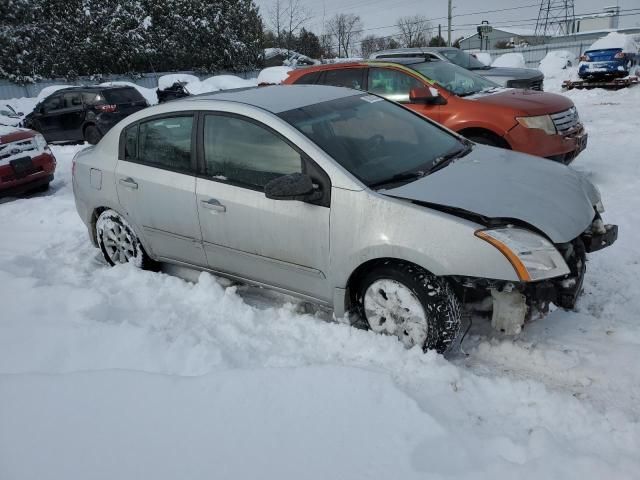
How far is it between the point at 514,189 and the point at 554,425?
1367 mm

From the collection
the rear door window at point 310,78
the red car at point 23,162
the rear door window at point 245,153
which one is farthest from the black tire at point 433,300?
the red car at point 23,162

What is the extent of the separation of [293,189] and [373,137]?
86cm

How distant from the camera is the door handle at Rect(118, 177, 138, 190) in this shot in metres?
4.28

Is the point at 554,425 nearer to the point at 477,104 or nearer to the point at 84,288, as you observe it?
the point at 84,288

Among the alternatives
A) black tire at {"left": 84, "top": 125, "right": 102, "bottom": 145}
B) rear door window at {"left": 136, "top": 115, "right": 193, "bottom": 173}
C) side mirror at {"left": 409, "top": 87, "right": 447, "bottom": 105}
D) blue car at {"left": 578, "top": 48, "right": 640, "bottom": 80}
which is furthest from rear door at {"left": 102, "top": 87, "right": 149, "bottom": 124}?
blue car at {"left": 578, "top": 48, "right": 640, "bottom": 80}

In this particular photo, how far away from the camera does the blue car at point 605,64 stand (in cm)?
1597

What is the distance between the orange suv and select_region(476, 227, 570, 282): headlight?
11.7 ft

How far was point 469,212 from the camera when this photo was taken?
2.90m

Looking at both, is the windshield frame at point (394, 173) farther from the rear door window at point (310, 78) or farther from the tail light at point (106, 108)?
the tail light at point (106, 108)

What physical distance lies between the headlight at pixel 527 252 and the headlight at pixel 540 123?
366cm

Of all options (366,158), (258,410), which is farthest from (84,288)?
(366,158)

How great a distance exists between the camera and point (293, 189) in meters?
3.21

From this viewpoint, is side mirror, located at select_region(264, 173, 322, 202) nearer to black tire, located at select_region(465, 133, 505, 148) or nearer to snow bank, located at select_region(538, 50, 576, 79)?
black tire, located at select_region(465, 133, 505, 148)

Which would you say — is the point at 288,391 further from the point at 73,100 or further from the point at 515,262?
the point at 73,100
